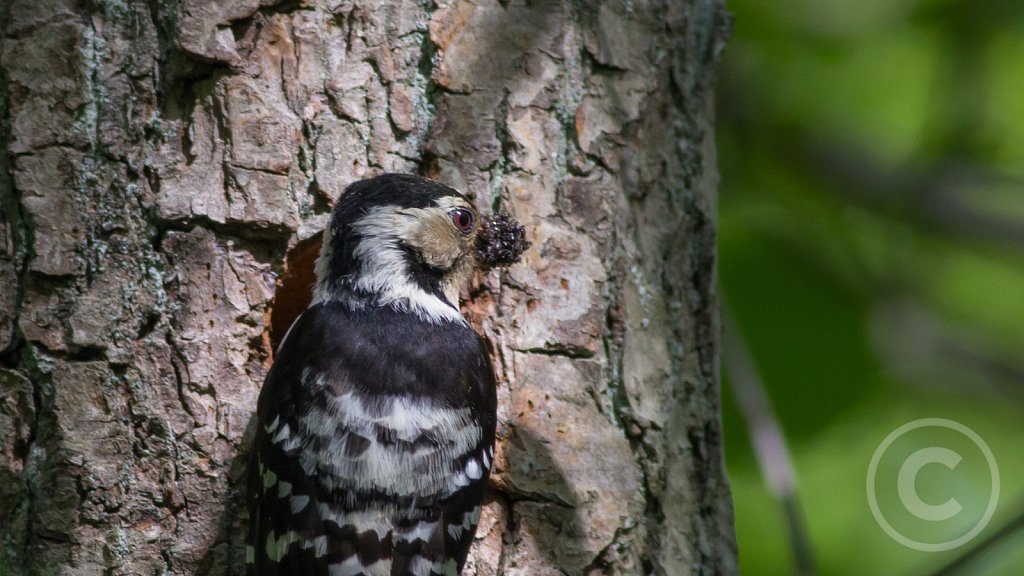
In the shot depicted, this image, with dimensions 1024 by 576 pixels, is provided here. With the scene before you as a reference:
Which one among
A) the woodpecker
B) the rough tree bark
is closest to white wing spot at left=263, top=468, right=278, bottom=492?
the woodpecker

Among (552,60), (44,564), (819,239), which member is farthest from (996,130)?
(44,564)

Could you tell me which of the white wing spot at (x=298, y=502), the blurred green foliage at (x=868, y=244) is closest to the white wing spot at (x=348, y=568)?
the white wing spot at (x=298, y=502)

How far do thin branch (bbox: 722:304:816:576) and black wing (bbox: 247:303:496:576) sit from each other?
86cm

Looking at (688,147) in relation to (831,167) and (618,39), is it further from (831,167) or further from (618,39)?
(831,167)

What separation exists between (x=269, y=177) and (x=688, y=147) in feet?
3.76

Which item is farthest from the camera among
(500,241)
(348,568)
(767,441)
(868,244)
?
(868,244)

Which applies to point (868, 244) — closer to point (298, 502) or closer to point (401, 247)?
point (401, 247)

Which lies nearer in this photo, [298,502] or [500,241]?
[298,502]

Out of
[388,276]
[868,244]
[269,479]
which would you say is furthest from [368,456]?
[868,244]

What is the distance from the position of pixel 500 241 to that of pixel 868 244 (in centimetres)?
224

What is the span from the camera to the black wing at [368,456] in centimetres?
223

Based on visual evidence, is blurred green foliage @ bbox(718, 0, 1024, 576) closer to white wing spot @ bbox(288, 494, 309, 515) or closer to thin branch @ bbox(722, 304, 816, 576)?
thin branch @ bbox(722, 304, 816, 576)

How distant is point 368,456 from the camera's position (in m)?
2.28

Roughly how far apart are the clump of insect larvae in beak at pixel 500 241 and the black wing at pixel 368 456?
21 centimetres
